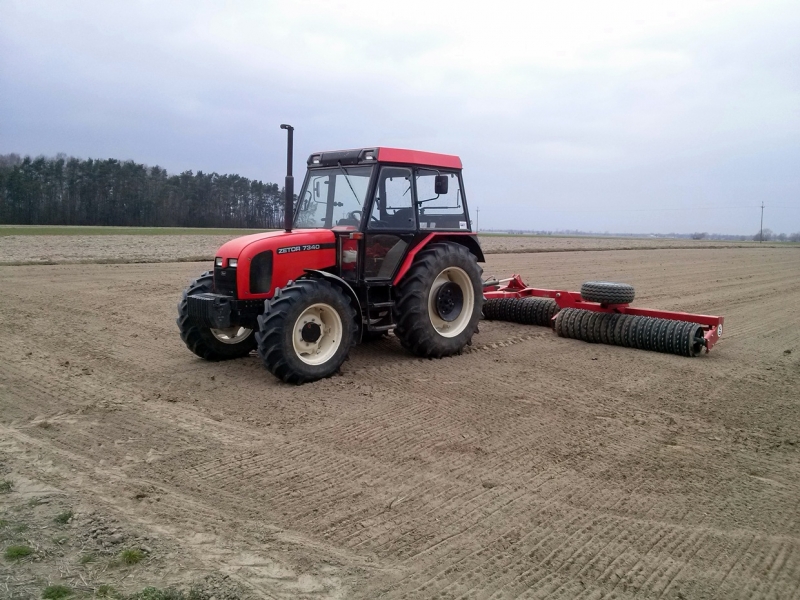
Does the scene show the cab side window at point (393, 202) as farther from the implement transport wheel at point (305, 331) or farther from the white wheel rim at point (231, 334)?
the white wheel rim at point (231, 334)

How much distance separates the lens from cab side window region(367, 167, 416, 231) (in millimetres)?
7520

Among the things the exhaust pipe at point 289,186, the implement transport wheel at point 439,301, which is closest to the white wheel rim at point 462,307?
the implement transport wheel at point 439,301

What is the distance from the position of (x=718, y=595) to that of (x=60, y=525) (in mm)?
3446

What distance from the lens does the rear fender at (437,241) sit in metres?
7.67

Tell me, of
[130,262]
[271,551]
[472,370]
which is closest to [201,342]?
[472,370]

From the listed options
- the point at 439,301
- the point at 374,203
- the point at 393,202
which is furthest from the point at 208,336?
the point at 439,301

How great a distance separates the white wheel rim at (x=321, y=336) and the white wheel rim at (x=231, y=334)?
3.54ft

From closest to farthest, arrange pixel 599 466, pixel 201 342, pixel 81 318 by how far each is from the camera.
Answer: pixel 599 466, pixel 201 342, pixel 81 318

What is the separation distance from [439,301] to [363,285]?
1.13 metres

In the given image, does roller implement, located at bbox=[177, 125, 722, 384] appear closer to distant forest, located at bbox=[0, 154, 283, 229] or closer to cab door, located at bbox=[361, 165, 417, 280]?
cab door, located at bbox=[361, 165, 417, 280]

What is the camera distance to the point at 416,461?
15.6 feet

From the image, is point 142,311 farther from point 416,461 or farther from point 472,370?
point 416,461

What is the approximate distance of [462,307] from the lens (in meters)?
8.41

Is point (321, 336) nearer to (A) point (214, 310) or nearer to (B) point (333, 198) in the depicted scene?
(A) point (214, 310)
